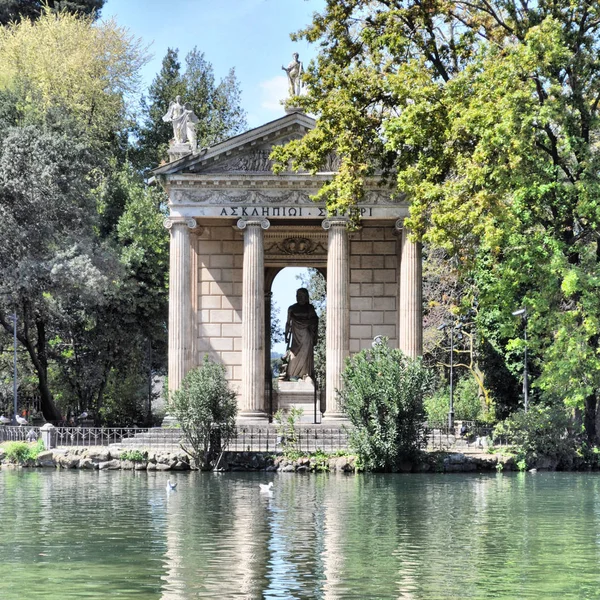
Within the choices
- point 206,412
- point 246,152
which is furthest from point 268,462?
point 246,152

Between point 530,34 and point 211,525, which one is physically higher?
point 530,34

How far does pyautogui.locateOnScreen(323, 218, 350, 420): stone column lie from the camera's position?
48.2m

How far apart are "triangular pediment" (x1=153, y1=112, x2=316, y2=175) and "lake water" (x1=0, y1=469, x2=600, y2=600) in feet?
55.6

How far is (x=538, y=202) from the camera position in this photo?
38.3 m

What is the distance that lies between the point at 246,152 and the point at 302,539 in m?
28.6

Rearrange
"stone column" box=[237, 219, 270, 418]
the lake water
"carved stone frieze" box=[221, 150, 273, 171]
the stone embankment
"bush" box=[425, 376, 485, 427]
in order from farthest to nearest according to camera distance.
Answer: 1. "bush" box=[425, 376, 485, 427]
2. "carved stone frieze" box=[221, 150, 273, 171]
3. "stone column" box=[237, 219, 270, 418]
4. the stone embankment
5. the lake water

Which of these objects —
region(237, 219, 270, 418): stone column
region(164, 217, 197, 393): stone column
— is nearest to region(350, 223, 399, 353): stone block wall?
region(237, 219, 270, 418): stone column

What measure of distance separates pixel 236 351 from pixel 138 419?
45.9 feet

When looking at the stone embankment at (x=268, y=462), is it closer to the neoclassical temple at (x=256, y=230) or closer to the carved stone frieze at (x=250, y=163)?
the neoclassical temple at (x=256, y=230)

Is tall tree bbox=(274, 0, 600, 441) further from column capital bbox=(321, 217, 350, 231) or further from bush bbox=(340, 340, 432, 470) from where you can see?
column capital bbox=(321, 217, 350, 231)

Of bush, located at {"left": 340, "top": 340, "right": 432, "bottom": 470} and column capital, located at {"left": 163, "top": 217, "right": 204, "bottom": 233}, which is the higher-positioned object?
column capital, located at {"left": 163, "top": 217, "right": 204, "bottom": 233}

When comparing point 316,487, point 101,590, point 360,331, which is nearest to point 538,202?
point 316,487

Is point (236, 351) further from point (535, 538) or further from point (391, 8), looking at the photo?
point (535, 538)

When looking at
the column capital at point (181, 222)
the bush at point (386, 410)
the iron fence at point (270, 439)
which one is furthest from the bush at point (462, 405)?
the bush at point (386, 410)
